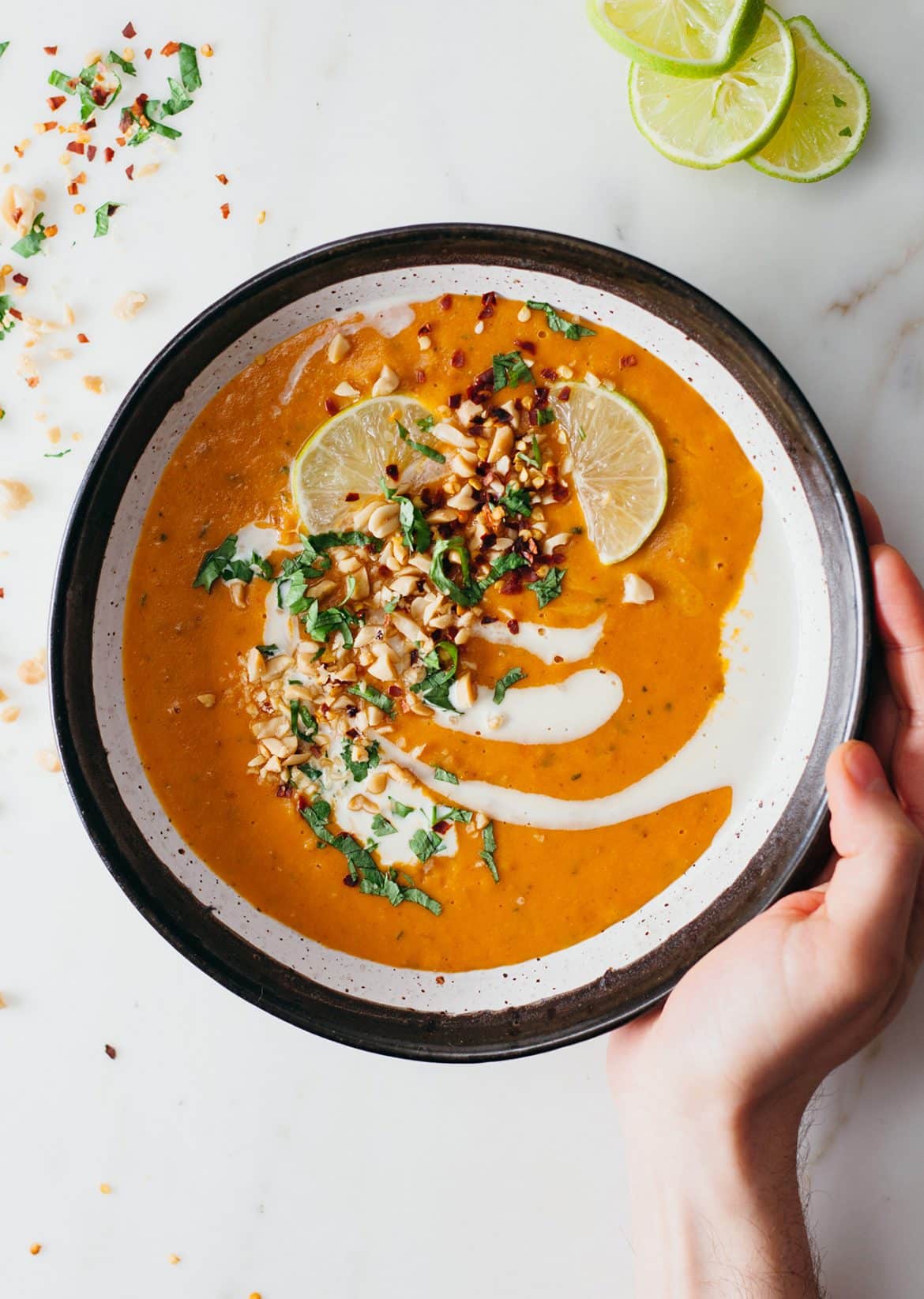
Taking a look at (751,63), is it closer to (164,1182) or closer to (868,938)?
(868,938)

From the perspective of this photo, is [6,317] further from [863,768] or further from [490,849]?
[863,768]

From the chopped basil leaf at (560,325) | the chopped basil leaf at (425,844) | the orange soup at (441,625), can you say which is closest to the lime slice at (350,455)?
the orange soup at (441,625)

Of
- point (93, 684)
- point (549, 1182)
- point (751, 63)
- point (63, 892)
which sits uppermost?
point (751, 63)

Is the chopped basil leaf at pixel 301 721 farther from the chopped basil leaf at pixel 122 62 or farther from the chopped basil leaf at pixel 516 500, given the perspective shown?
the chopped basil leaf at pixel 122 62

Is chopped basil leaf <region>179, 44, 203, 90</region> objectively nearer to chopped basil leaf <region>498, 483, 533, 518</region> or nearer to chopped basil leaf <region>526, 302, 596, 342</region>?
chopped basil leaf <region>526, 302, 596, 342</region>

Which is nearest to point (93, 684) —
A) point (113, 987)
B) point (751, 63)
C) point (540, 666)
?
point (113, 987)

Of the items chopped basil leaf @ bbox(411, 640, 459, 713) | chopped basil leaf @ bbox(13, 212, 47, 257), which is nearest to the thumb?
chopped basil leaf @ bbox(411, 640, 459, 713)
